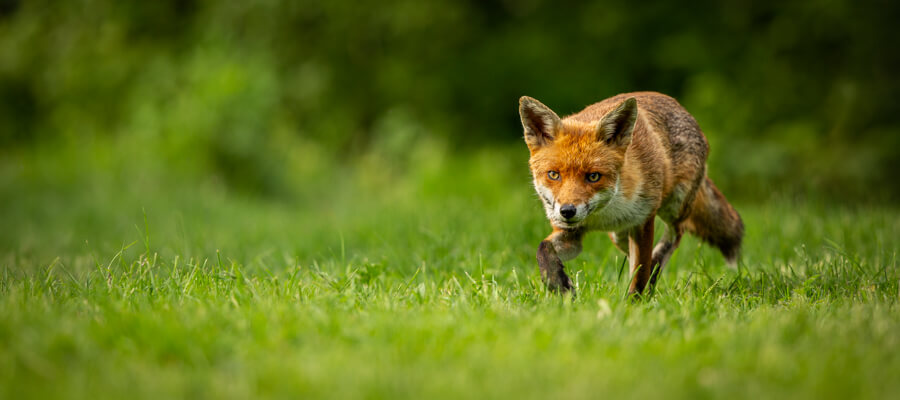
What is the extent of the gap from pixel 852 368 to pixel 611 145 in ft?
5.49

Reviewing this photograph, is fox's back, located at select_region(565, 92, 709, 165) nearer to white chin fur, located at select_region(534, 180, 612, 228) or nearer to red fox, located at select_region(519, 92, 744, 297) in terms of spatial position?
red fox, located at select_region(519, 92, 744, 297)

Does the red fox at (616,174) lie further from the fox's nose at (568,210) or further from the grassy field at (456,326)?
the grassy field at (456,326)

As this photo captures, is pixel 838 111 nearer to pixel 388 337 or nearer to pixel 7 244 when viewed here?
pixel 388 337

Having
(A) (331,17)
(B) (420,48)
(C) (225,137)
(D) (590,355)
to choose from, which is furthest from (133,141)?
(D) (590,355)

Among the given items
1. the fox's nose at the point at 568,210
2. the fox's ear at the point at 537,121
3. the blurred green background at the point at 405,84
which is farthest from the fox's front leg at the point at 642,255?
the blurred green background at the point at 405,84

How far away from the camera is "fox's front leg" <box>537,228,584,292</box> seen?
139 inches

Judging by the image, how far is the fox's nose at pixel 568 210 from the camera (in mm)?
3359

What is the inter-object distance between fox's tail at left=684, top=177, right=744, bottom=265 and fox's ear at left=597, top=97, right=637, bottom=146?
103cm

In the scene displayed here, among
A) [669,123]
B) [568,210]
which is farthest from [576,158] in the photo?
[669,123]

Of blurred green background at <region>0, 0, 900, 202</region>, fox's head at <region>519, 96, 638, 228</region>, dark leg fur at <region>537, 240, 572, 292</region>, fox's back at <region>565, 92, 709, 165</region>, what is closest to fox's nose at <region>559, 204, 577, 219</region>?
fox's head at <region>519, 96, 638, 228</region>

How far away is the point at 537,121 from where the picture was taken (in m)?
3.82

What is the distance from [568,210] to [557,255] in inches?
17.4

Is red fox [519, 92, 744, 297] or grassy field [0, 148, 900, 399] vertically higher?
red fox [519, 92, 744, 297]

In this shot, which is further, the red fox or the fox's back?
the fox's back
